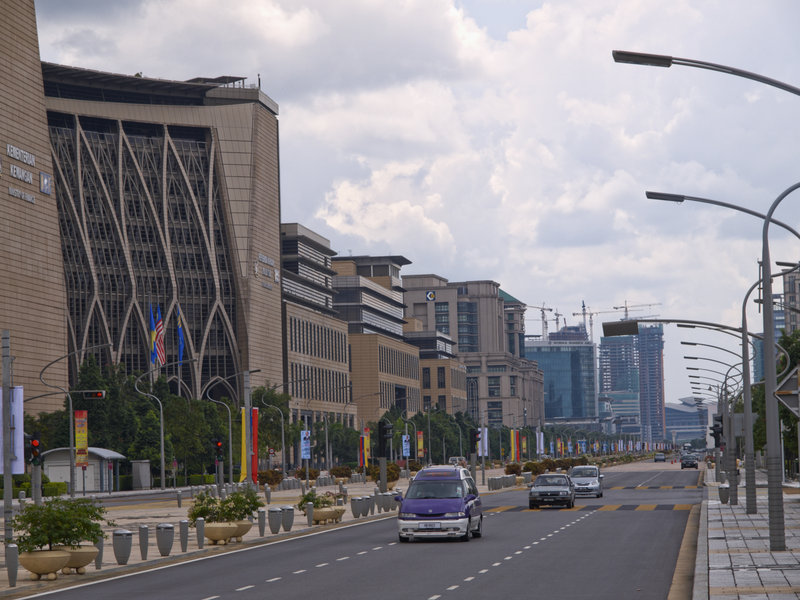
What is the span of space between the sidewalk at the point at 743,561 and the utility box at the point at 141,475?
64.3 metres

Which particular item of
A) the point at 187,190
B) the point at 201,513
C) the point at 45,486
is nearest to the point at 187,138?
the point at 187,190

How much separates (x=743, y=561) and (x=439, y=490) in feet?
35.9

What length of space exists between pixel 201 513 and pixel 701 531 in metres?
14.6

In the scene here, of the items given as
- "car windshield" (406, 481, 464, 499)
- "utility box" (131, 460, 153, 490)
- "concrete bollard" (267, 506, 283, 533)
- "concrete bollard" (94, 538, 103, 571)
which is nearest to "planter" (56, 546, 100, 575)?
"concrete bollard" (94, 538, 103, 571)

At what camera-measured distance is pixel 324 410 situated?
17775 centimetres

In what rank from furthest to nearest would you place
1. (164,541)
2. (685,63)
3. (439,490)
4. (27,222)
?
(27,222)
(439,490)
(164,541)
(685,63)

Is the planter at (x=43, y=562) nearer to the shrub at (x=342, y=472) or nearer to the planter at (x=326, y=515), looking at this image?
the planter at (x=326, y=515)

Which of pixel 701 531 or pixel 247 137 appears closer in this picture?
pixel 701 531

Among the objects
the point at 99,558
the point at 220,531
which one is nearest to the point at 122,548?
the point at 99,558

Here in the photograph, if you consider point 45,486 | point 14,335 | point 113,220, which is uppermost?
point 113,220

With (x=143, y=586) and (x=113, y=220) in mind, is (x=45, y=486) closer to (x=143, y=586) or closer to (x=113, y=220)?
(x=143, y=586)

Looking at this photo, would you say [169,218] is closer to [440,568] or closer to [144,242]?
[144,242]

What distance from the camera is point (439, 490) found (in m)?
33.8

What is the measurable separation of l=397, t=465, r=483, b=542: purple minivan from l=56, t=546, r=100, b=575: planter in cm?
1000
